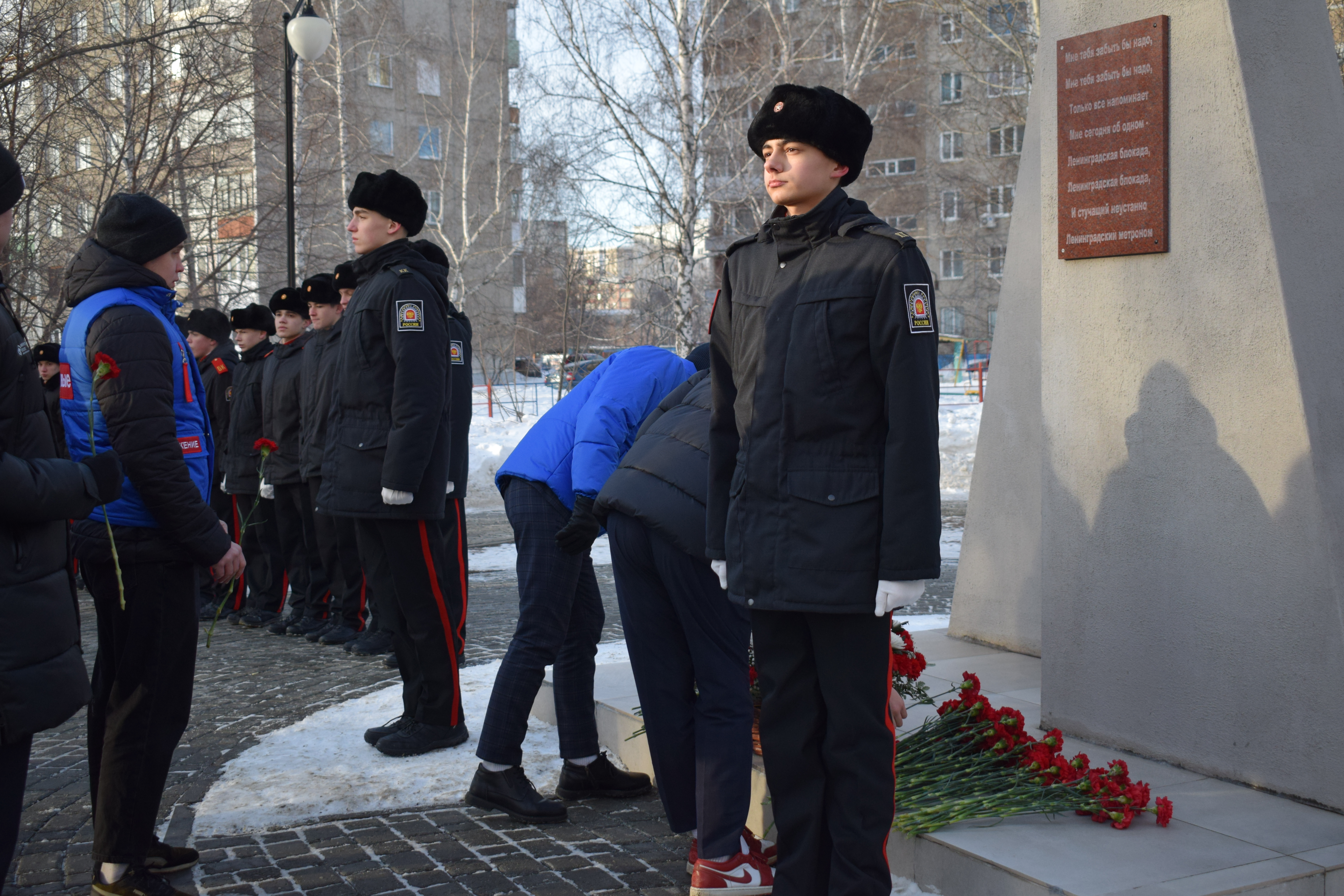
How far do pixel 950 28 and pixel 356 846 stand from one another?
1025 inches

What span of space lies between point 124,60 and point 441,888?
11.3m

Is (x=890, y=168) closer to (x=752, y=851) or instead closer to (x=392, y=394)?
(x=392, y=394)

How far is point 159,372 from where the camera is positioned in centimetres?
350

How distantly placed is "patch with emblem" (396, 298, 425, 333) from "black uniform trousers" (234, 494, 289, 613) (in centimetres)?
383

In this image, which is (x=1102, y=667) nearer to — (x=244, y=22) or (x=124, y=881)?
(x=124, y=881)

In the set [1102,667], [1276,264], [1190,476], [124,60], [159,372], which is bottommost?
[1102,667]

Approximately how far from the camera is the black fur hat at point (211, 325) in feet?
29.8

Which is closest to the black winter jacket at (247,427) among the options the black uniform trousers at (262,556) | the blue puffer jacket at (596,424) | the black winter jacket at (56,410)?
the black uniform trousers at (262,556)

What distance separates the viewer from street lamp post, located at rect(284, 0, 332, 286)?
471 inches

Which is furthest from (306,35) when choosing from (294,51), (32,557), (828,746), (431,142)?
(431,142)

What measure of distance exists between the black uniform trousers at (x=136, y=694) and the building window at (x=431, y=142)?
2648 centimetres

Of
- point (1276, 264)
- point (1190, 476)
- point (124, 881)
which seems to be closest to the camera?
point (124, 881)

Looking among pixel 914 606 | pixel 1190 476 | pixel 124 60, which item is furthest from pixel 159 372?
pixel 124 60

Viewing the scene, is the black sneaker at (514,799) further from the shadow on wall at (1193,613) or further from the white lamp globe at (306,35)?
the white lamp globe at (306,35)
